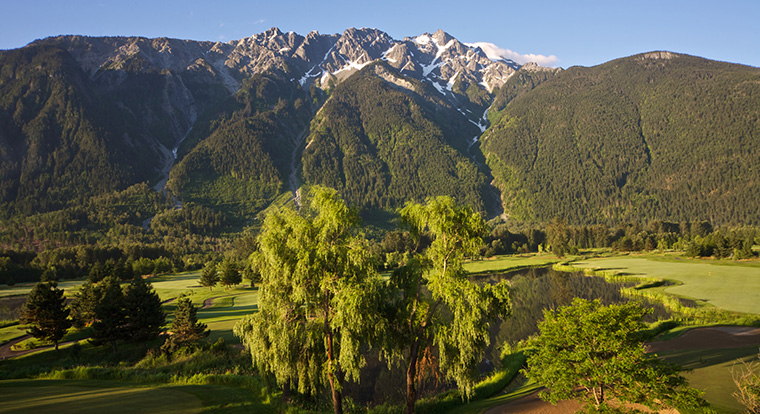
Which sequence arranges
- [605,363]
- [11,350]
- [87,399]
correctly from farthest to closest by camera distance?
[11,350], [87,399], [605,363]

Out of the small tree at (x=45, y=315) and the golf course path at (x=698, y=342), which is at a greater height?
the small tree at (x=45, y=315)

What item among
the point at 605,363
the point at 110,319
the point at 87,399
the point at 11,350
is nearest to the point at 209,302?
the point at 110,319

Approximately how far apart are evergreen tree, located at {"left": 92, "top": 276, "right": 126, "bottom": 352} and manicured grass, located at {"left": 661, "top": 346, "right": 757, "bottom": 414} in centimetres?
4689

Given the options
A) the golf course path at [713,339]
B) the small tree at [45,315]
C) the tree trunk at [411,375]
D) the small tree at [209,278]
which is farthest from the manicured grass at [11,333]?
the golf course path at [713,339]

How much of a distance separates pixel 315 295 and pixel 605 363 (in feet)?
48.2

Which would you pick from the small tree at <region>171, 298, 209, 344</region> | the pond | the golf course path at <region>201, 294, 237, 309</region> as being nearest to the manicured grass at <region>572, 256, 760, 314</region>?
the pond

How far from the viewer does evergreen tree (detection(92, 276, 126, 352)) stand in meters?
→ 35.5

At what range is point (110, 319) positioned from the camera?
35.8 m

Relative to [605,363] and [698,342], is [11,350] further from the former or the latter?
[698,342]

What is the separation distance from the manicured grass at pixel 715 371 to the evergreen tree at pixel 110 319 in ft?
154

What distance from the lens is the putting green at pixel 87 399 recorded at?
54.0 feet

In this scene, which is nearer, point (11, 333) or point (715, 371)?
point (715, 371)

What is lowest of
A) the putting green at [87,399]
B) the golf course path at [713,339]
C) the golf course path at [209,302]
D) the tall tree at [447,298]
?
the golf course path at [713,339]

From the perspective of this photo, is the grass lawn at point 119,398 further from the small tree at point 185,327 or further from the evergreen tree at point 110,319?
Answer: the evergreen tree at point 110,319
